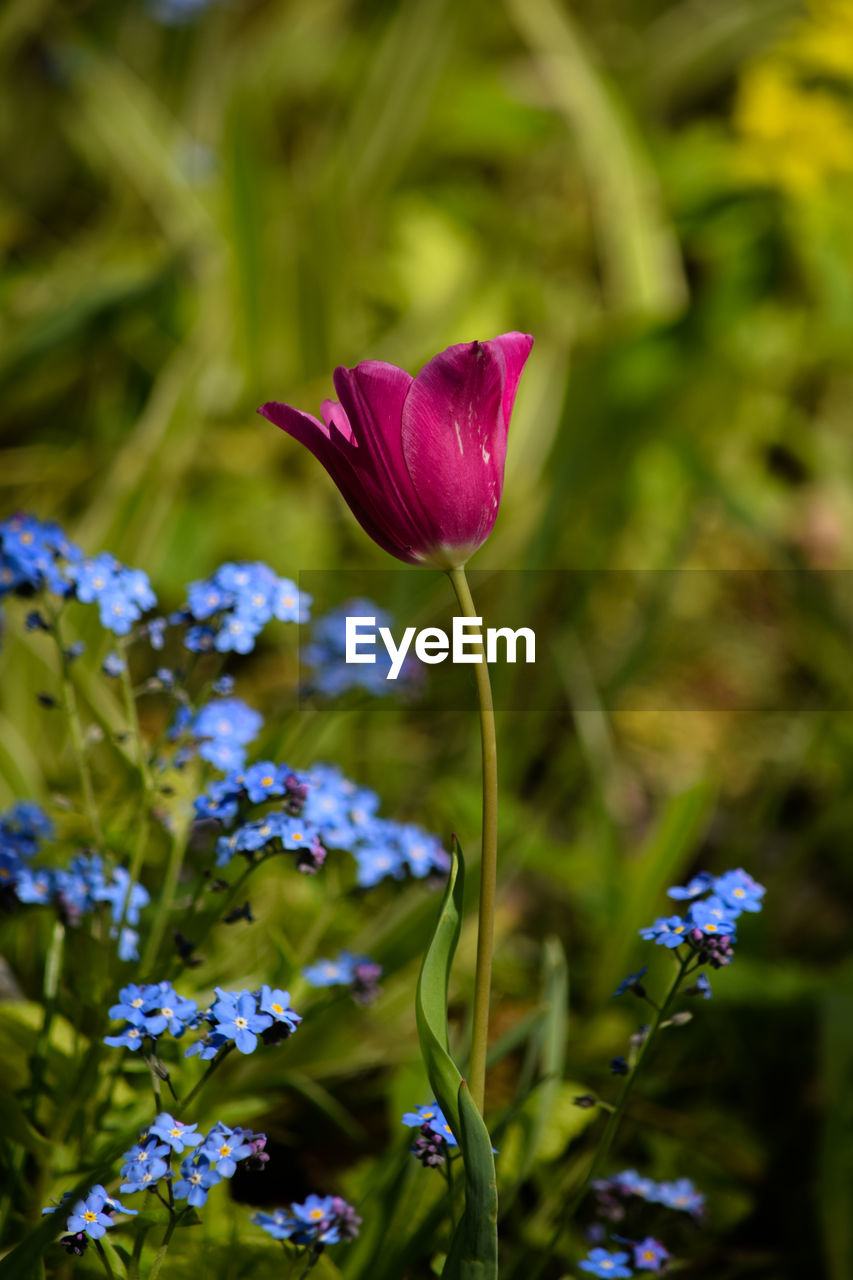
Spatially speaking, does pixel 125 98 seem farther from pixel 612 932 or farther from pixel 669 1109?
pixel 669 1109

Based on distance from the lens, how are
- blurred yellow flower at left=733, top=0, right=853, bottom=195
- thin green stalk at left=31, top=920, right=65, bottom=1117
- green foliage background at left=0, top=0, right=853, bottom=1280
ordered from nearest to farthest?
thin green stalk at left=31, top=920, right=65, bottom=1117, green foliage background at left=0, top=0, right=853, bottom=1280, blurred yellow flower at left=733, top=0, right=853, bottom=195

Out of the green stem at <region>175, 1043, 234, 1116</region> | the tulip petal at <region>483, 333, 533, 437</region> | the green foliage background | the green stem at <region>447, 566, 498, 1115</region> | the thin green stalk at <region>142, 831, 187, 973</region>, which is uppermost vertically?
the green foliage background

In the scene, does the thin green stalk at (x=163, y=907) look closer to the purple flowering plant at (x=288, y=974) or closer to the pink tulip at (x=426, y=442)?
the purple flowering plant at (x=288, y=974)

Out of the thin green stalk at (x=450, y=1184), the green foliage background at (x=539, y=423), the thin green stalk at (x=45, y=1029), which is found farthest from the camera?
the green foliage background at (x=539, y=423)

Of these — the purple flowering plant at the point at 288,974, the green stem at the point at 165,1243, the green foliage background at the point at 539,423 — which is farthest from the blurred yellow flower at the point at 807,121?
the green stem at the point at 165,1243

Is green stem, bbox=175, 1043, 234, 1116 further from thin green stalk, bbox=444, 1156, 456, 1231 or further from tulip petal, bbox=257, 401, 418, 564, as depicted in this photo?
tulip petal, bbox=257, 401, 418, 564

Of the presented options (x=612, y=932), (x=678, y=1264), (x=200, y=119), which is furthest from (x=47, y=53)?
(x=678, y=1264)

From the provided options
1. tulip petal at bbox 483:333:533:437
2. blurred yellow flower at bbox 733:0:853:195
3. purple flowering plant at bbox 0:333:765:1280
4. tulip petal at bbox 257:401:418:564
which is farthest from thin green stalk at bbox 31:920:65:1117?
blurred yellow flower at bbox 733:0:853:195
